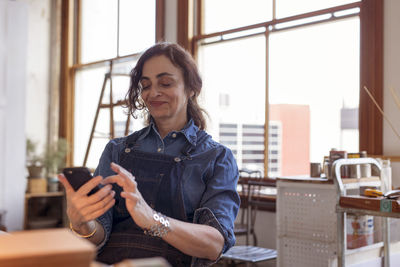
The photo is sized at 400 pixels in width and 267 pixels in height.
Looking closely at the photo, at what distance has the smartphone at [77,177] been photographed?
3.96 ft

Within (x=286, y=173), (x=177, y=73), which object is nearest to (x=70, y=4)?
(x=286, y=173)

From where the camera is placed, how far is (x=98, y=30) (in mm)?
5961

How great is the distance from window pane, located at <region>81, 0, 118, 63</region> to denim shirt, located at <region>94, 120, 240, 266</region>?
417cm

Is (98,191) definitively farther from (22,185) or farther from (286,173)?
(22,185)

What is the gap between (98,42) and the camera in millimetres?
5938

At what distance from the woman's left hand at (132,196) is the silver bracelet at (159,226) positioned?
2cm

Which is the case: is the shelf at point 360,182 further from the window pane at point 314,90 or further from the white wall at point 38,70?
the white wall at point 38,70

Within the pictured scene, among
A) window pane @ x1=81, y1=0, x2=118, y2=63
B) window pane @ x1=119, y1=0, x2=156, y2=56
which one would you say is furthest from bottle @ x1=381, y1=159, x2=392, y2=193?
window pane @ x1=81, y1=0, x2=118, y2=63

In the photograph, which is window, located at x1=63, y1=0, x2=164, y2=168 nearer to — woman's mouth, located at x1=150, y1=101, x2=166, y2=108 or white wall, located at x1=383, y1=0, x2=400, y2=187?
white wall, located at x1=383, y1=0, x2=400, y2=187

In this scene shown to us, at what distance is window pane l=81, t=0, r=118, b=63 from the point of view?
5715 mm

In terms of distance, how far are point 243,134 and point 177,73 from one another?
2.55m

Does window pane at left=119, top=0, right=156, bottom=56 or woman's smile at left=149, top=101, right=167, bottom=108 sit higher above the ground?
window pane at left=119, top=0, right=156, bottom=56

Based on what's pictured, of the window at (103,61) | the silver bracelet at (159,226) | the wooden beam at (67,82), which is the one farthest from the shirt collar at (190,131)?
the wooden beam at (67,82)

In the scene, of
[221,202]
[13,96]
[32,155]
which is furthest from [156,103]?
[32,155]
